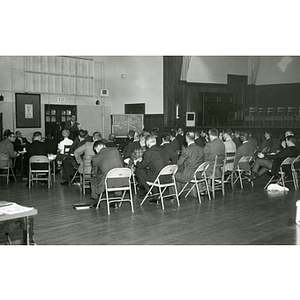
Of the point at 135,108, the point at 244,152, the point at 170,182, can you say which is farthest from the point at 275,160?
the point at 135,108

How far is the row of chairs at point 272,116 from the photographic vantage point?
15.0m

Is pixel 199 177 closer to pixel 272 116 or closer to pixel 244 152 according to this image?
pixel 244 152

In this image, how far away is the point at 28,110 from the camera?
1473cm

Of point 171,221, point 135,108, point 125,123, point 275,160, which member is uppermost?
point 135,108

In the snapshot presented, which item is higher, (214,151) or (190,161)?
(214,151)

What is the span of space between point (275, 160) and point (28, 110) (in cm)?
953

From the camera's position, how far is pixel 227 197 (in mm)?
7922

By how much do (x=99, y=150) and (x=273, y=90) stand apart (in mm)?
11958

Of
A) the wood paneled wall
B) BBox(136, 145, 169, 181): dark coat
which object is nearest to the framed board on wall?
the wood paneled wall

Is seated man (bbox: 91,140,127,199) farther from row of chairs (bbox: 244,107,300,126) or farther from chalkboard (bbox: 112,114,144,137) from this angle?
row of chairs (bbox: 244,107,300,126)

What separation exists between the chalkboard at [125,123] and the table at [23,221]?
1155 cm

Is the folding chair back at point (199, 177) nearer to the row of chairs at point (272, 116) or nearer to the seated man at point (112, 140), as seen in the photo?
Answer: the seated man at point (112, 140)

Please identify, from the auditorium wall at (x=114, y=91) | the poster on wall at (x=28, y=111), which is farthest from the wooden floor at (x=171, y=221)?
the auditorium wall at (x=114, y=91)

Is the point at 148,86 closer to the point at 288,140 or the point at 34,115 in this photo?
the point at 34,115
